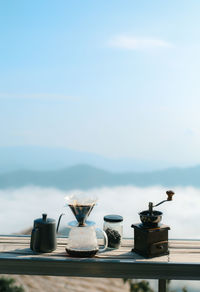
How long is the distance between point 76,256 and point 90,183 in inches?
1188

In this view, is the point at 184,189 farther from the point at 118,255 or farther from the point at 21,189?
the point at 118,255

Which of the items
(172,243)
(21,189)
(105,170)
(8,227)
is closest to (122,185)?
(105,170)

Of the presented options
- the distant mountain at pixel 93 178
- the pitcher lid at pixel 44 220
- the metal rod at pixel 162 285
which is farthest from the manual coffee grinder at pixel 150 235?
the distant mountain at pixel 93 178

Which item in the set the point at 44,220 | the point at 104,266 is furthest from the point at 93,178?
the point at 104,266

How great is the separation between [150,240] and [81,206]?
1.36 feet

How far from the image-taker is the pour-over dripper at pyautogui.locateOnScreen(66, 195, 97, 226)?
6.48ft

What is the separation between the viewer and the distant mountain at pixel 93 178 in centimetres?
2994

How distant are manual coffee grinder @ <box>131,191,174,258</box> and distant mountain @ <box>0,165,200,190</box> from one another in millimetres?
27215

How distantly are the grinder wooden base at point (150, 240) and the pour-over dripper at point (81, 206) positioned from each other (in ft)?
0.93

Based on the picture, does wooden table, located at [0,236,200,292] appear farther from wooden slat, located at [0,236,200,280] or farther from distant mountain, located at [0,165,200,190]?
distant mountain, located at [0,165,200,190]

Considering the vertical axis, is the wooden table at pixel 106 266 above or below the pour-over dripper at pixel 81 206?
below

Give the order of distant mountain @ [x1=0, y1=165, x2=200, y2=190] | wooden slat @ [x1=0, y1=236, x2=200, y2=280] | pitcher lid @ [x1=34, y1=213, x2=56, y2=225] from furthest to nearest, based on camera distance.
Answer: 1. distant mountain @ [x1=0, y1=165, x2=200, y2=190]
2. pitcher lid @ [x1=34, y1=213, x2=56, y2=225]
3. wooden slat @ [x1=0, y1=236, x2=200, y2=280]

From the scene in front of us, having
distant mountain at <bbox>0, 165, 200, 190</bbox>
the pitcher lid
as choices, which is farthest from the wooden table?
distant mountain at <bbox>0, 165, 200, 190</bbox>

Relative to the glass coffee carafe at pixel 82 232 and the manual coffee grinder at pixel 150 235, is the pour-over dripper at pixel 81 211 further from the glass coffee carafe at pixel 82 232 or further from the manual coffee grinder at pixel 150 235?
the manual coffee grinder at pixel 150 235
